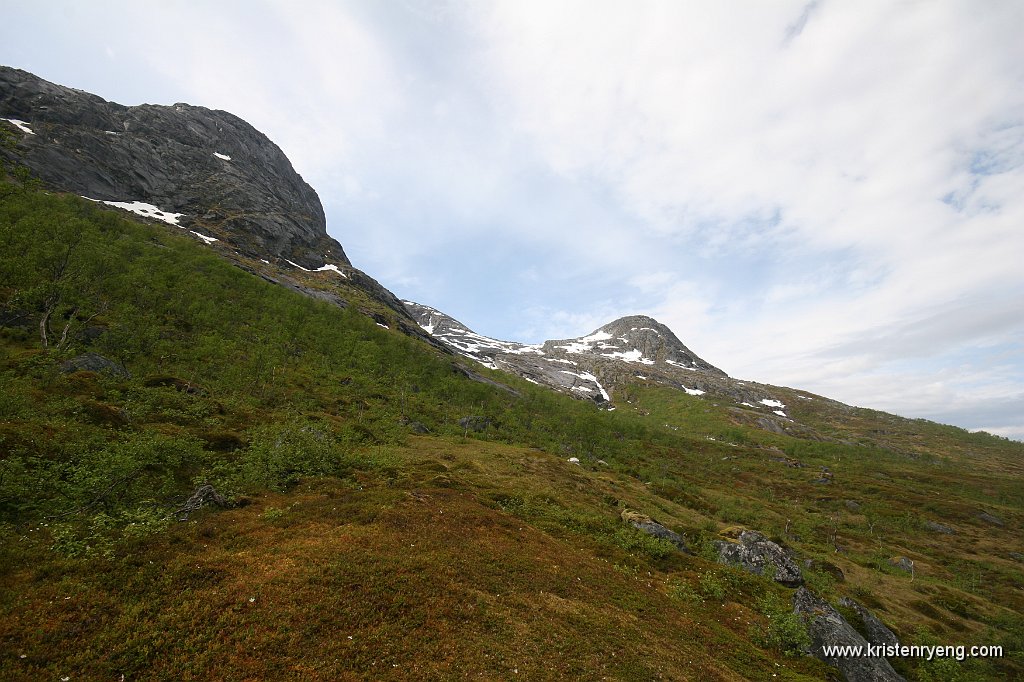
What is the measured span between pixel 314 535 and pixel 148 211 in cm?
15198

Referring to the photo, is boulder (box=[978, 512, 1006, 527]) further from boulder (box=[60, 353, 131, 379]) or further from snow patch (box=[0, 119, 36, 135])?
snow patch (box=[0, 119, 36, 135])

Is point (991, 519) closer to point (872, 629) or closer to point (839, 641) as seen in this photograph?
point (872, 629)

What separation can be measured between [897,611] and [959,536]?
199 feet

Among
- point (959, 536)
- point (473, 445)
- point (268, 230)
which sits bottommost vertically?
point (473, 445)

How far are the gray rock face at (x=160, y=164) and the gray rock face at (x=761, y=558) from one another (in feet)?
478

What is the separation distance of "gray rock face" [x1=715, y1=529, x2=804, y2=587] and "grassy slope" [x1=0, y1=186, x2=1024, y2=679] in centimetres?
338

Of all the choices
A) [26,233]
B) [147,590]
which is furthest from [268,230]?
[147,590]

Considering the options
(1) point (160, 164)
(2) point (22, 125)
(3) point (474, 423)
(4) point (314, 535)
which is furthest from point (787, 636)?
(1) point (160, 164)

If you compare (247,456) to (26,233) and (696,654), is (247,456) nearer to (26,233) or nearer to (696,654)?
(696,654)

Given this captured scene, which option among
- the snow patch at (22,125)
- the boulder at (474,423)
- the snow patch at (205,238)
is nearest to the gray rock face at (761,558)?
the boulder at (474,423)

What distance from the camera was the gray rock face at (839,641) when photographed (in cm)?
1880

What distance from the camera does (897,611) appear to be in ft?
121

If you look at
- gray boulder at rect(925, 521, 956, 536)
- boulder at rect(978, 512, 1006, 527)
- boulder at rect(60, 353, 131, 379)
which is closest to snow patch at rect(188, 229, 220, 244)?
boulder at rect(60, 353, 131, 379)

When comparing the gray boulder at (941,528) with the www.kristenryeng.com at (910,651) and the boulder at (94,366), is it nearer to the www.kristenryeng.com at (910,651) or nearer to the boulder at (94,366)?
the www.kristenryeng.com at (910,651)
